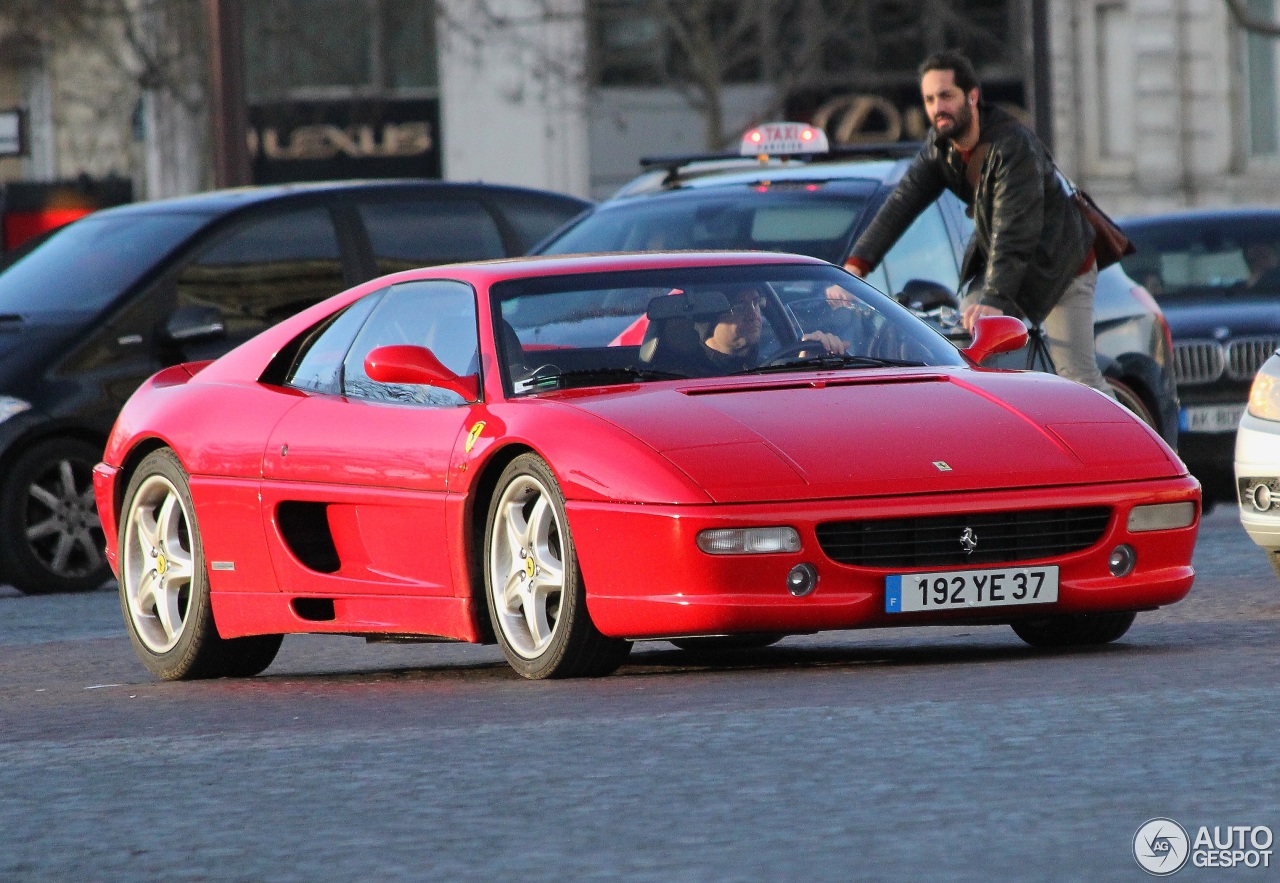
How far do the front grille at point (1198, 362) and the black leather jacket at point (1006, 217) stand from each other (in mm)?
4251

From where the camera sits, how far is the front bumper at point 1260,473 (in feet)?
30.5

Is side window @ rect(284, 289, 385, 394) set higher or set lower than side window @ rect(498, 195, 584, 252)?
lower

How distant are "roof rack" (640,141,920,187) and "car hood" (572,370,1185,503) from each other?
5084 mm

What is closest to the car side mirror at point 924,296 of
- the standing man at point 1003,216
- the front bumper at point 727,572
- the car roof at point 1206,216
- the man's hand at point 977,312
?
the standing man at point 1003,216

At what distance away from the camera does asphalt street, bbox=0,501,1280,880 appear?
490 centimetres

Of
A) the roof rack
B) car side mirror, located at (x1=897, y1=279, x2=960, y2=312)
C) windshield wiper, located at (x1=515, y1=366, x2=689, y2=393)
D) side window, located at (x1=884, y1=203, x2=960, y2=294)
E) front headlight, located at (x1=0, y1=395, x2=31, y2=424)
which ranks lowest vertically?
front headlight, located at (x1=0, y1=395, x2=31, y2=424)

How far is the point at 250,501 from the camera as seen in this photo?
8.71 meters

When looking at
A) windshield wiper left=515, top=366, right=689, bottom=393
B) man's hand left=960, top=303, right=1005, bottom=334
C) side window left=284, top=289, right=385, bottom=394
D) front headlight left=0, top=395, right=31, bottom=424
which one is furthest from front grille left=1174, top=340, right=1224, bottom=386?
windshield wiper left=515, top=366, right=689, bottom=393

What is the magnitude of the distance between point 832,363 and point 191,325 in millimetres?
5533

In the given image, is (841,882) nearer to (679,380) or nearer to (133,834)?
(133,834)

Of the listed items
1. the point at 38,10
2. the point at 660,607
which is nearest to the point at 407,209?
the point at 660,607

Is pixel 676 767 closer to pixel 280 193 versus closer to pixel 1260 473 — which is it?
pixel 1260 473

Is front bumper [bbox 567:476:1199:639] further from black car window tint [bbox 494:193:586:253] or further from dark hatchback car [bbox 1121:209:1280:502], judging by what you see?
dark hatchback car [bbox 1121:209:1280:502]

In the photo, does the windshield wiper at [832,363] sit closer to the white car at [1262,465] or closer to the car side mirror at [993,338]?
the car side mirror at [993,338]
